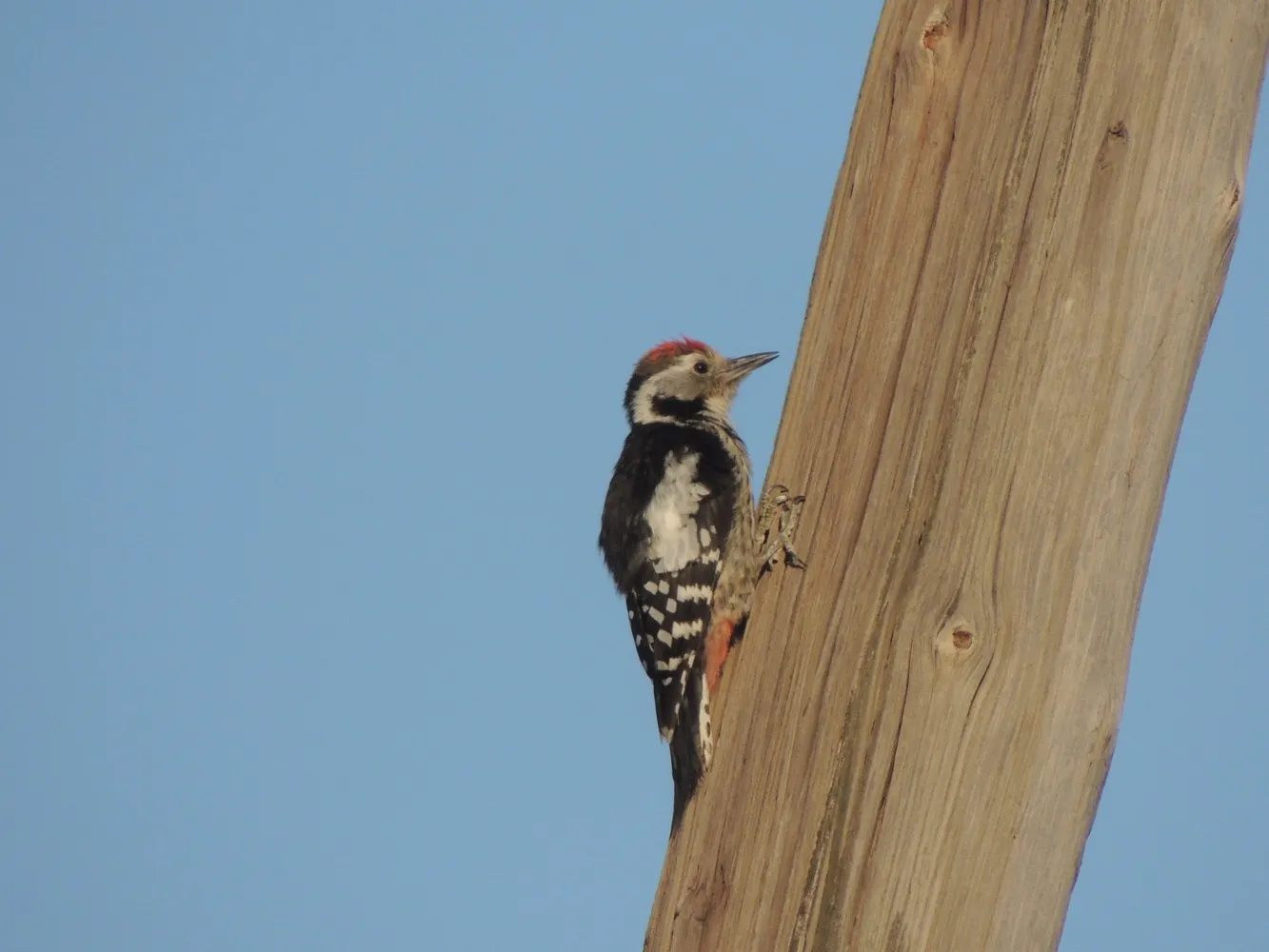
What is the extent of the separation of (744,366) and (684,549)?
4.65 ft

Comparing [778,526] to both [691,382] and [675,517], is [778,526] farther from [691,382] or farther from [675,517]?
[691,382]

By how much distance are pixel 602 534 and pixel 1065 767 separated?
109 inches

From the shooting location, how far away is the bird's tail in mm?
3381

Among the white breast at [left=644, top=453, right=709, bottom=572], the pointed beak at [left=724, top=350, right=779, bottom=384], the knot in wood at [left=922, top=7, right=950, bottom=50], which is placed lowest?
the white breast at [left=644, top=453, right=709, bottom=572]

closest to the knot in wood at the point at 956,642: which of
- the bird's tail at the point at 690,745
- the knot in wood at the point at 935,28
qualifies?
the bird's tail at the point at 690,745

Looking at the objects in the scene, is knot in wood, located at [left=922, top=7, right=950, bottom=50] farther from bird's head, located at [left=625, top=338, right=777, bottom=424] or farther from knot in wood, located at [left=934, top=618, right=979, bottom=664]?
bird's head, located at [left=625, top=338, right=777, bottom=424]

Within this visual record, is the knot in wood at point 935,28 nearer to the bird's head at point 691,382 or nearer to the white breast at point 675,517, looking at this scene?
the white breast at point 675,517

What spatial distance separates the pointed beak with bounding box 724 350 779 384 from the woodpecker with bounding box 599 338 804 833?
0.13 meters

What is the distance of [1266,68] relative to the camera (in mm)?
2910

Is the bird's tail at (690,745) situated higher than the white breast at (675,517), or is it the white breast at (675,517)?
the white breast at (675,517)

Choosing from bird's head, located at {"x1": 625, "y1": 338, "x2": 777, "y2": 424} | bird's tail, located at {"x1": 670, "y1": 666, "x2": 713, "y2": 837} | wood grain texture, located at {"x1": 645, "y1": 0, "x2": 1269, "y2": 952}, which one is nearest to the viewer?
wood grain texture, located at {"x1": 645, "y1": 0, "x2": 1269, "y2": 952}

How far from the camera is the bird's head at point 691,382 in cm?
593

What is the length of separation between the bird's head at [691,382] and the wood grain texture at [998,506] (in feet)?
9.30

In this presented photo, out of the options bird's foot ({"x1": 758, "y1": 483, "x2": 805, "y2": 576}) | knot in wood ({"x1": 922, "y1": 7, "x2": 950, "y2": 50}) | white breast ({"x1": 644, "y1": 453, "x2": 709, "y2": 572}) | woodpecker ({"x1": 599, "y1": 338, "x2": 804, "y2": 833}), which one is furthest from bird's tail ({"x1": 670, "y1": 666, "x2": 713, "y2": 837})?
knot in wood ({"x1": 922, "y1": 7, "x2": 950, "y2": 50})
